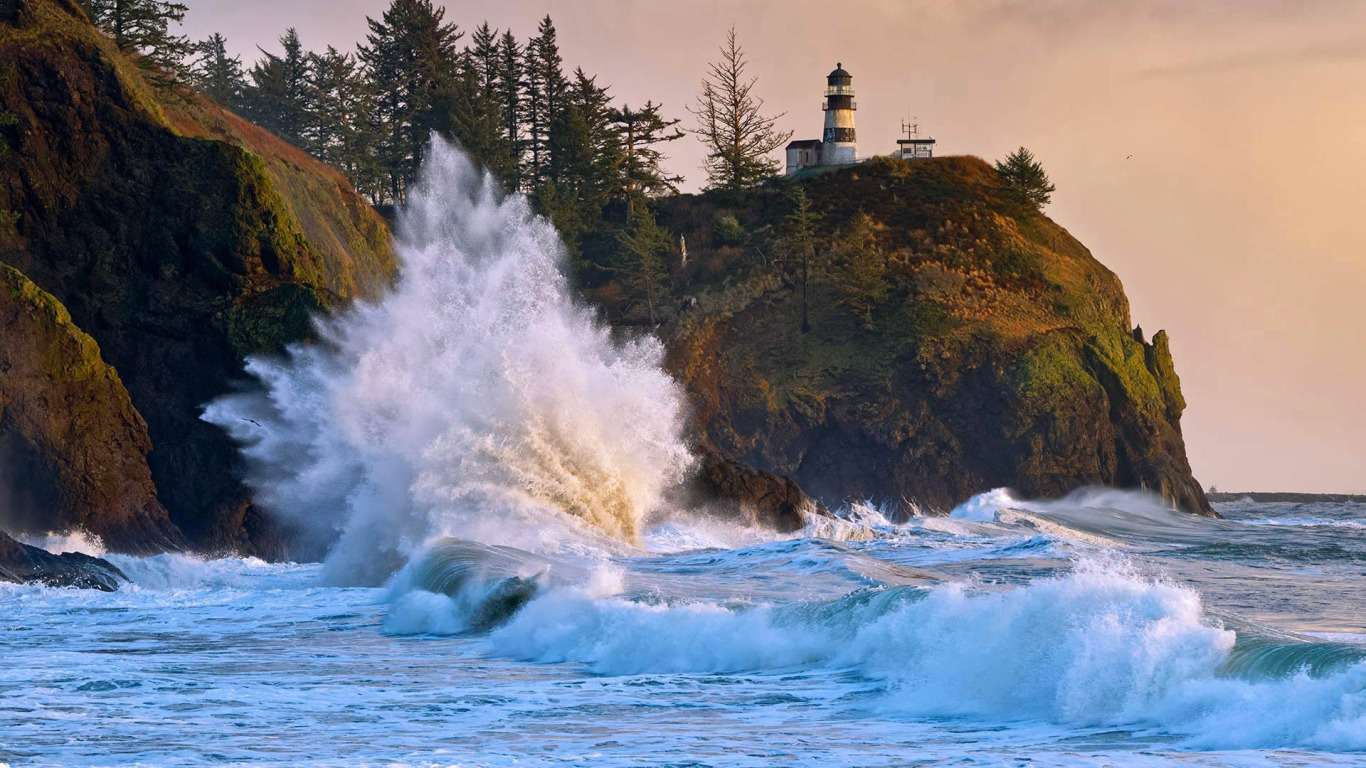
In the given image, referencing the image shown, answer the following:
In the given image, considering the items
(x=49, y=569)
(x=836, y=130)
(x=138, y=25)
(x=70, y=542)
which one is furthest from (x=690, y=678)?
(x=836, y=130)

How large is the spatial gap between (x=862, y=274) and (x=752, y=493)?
26834mm

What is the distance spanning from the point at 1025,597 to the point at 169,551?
20.2m

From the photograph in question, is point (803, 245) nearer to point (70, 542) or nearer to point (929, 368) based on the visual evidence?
point (929, 368)

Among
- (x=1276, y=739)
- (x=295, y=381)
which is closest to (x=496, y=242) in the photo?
(x=295, y=381)

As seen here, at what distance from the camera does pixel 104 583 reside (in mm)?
22828

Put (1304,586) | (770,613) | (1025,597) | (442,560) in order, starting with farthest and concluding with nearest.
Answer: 1. (1304,586)
2. (442,560)
3. (770,613)
4. (1025,597)

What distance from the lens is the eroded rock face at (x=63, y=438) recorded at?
27.2 metres

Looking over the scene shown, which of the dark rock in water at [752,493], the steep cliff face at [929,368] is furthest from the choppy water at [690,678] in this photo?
the steep cliff face at [929,368]

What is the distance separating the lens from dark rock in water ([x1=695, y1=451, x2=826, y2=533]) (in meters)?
36.1

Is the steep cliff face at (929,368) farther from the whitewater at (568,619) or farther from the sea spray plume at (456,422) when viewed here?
the sea spray plume at (456,422)

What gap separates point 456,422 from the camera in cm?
2944

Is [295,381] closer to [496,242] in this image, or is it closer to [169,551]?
[169,551]

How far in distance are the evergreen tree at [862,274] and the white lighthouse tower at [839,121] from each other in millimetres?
15509

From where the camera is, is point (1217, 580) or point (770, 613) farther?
point (1217, 580)
